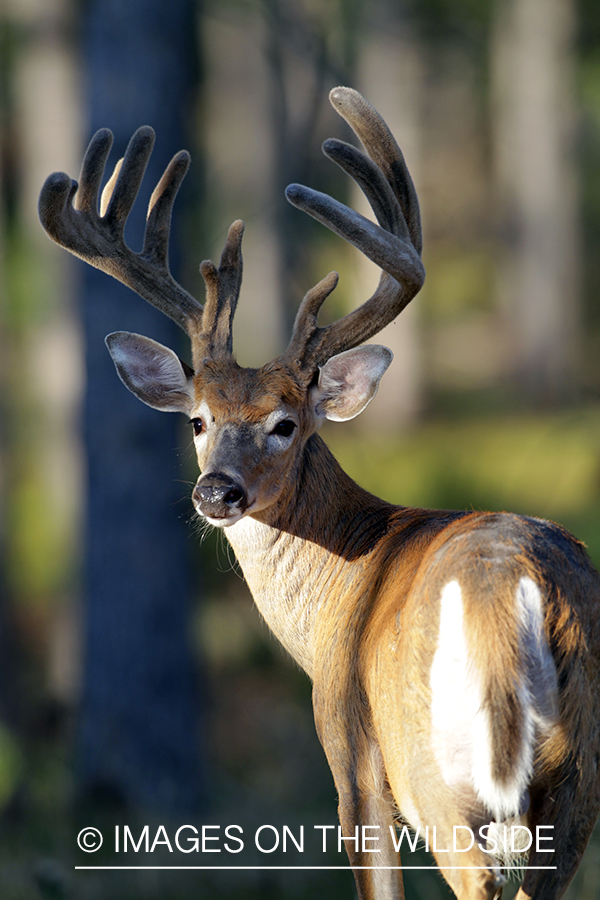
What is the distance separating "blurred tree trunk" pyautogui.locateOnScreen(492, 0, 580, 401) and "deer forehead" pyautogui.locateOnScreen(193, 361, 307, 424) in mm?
14962

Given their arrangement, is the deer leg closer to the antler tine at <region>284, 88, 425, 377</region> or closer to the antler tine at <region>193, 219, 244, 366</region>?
the antler tine at <region>284, 88, 425, 377</region>

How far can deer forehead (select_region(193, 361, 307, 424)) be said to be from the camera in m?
3.58

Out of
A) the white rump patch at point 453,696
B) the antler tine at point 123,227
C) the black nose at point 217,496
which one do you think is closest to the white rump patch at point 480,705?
the white rump patch at point 453,696

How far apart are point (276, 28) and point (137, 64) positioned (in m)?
2.25

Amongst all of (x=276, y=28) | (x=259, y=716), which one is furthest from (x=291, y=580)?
(x=259, y=716)

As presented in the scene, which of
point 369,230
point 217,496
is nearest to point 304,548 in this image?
point 217,496

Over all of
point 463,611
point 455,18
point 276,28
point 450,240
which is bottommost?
point 463,611

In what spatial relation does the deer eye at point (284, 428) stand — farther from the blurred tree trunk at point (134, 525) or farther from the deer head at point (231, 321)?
the blurred tree trunk at point (134, 525)

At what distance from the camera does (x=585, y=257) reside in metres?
23.7

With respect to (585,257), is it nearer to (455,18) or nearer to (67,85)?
(455,18)

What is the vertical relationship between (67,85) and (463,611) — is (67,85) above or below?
above

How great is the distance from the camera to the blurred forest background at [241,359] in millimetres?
8039

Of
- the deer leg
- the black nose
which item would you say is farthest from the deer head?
the deer leg

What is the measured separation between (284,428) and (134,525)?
194 inches
